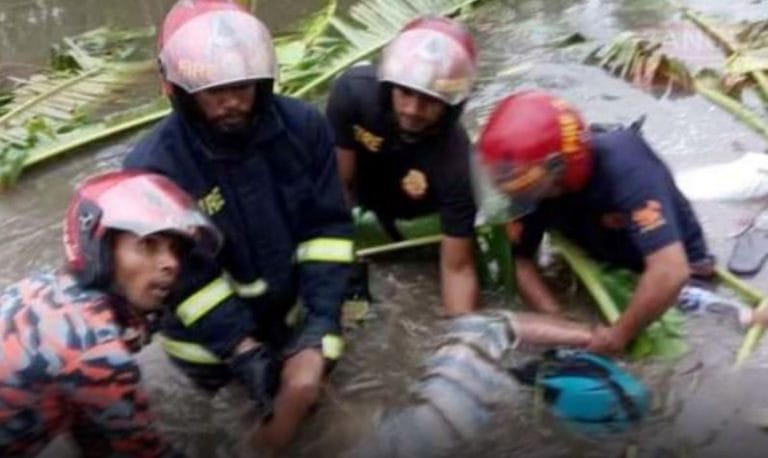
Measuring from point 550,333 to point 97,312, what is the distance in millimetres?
1528

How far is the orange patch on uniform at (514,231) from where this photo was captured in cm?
459

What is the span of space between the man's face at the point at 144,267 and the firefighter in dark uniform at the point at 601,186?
3.45 ft

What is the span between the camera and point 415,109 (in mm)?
4371

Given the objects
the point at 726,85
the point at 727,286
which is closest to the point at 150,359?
the point at 727,286

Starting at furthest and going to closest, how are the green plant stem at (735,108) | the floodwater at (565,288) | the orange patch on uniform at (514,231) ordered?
the green plant stem at (735,108), the orange patch on uniform at (514,231), the floodwater at (565,288)

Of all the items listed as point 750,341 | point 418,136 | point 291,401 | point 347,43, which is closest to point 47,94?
point 347,43

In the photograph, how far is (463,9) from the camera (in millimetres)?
7176

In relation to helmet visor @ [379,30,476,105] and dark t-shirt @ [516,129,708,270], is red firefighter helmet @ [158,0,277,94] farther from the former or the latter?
dark t-shirt @ [516,129,708,270]

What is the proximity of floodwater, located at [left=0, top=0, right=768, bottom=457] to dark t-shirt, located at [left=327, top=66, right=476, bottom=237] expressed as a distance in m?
0.36

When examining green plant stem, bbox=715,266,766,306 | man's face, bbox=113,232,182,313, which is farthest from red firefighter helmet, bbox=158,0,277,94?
green plant stem, bbox=715,266,766,306

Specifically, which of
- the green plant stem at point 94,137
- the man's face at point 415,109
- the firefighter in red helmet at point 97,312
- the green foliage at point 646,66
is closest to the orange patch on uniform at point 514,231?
the man's face at point 415,109

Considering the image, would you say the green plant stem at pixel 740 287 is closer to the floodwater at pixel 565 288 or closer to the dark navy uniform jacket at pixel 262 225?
the floodwater at pixel 565 288

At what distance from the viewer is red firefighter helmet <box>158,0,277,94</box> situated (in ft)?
12.8

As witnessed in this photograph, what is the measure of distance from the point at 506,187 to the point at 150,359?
1388mm
